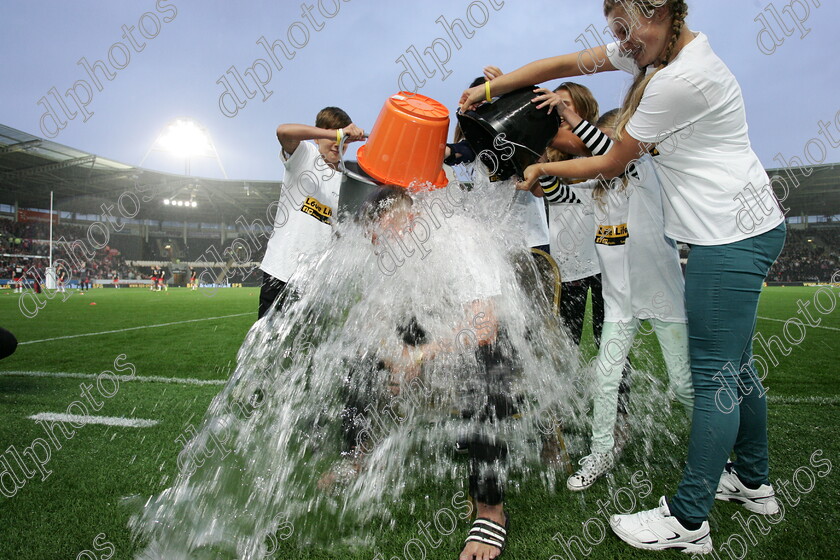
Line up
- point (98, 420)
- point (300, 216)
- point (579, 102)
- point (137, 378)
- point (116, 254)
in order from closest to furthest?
point (579, 102), point (98, 420), point (300, 216), point (137, 378), point (116, 254)

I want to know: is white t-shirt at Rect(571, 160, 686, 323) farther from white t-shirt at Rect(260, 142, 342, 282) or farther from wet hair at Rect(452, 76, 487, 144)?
white t-shirt at Rect(260, 142, 342, 282)

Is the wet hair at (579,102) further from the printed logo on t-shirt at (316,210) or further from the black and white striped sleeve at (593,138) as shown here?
the printed logo on t-shirt at (316,210)

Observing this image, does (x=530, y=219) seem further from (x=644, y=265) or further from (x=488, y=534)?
(x=488, y=534)

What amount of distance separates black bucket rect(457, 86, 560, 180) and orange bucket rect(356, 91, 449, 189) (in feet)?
0.56

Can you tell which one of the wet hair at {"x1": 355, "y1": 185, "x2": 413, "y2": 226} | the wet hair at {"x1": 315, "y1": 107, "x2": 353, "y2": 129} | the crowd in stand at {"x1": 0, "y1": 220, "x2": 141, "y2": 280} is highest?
the crowd in stand at {"x1": 0, "y1": 220, "x2": 141, "y2": 280}

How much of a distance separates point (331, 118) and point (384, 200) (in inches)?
64.4

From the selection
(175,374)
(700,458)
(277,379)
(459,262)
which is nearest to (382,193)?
(459,262)

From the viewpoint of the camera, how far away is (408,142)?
1.95 meters

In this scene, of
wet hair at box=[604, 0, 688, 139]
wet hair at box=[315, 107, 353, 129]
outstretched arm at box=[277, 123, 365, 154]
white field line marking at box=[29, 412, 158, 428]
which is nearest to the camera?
wet hair at box=[604, 0, 688, 139]

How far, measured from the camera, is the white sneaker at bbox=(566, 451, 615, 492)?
7.18 ft

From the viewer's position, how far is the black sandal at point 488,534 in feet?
5.54

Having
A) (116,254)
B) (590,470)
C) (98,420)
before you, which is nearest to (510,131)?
(590,470)

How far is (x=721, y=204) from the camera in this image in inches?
66.7

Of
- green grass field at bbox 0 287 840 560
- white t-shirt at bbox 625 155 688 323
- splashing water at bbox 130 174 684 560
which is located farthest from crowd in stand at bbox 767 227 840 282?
splashing water at bbox 130 174 684 560
